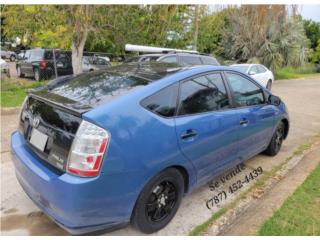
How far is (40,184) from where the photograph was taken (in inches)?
88.4

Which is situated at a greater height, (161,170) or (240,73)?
(240,73)

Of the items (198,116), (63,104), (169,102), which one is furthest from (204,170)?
(63,104)

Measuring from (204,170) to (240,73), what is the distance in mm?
1388

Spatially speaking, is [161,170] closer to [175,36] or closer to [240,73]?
[240,73]

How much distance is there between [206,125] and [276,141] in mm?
2298

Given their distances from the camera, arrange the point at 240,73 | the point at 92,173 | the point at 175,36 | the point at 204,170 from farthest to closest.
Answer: the point at 175,36 < the point at 240,73 < the point at 204,170 < the point at 92,173

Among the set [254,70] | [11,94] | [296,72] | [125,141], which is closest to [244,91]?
[125,141]

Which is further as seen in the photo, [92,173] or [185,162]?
[185,162]

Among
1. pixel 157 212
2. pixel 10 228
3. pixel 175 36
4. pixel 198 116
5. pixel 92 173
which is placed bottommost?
pixel 10 228

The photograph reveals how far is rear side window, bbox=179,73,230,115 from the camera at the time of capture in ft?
8.85

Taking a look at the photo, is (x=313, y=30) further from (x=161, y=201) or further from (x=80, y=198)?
(x=80, y=198)

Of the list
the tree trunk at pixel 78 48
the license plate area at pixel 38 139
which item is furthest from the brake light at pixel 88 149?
the tree trunk at pixel 78 48

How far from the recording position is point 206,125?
9.08 ft

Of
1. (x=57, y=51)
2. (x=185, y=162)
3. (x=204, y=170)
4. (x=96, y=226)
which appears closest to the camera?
(x=96, y=226)
